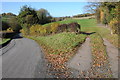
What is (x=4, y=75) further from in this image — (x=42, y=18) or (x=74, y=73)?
(x=42, y=18)

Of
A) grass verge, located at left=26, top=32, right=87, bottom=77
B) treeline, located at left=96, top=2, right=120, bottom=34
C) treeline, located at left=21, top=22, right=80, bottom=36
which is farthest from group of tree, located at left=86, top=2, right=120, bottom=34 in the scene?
treeline, located at left=21, top=22, right=80, bottom=36

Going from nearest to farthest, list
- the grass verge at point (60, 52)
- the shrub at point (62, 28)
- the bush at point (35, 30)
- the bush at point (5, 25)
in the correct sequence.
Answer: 1. the grass verge at point (60, 52)
2. the shrub at point (62, 28)
3. the bush at point (35, 30)
4. the bush at point (5, 25)

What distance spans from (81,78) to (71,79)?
436 mm

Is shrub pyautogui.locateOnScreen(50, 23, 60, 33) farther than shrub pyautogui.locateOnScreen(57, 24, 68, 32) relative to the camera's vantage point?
Yes

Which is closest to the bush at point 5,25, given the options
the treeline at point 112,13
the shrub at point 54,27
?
the shrub at point 54,27

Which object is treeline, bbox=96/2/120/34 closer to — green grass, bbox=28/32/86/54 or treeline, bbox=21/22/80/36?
green grass, bbox=28/32/86/54

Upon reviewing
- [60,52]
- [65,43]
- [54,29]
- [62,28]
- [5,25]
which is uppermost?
[5,25]

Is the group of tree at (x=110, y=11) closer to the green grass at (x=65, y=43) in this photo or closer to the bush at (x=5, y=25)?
the green grass at (x=65, y=43)

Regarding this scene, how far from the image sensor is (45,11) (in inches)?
2601

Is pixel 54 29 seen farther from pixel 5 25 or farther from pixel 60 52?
pixel 5 25

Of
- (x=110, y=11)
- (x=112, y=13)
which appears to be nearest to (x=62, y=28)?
(x=110, y=11)

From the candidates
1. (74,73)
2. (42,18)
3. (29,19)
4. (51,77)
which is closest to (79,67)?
(74,73)

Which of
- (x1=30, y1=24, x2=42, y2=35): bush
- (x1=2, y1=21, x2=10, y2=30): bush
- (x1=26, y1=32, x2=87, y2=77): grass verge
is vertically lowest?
(x1=26, y1=32, x2=87, y2=77): grass verge

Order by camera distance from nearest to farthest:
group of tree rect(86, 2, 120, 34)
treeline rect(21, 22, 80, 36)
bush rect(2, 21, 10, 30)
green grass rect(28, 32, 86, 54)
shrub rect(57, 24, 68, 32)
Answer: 1. green grass rect(28, 32, 86, 54)
2. group of tree rect(86, 2, 120, 34)
3. treeline rect(21, 22, 80, 36)
4. shrub rect(57, 24, 68, 32)
5. bush rect(2, 21, 10, 30)
